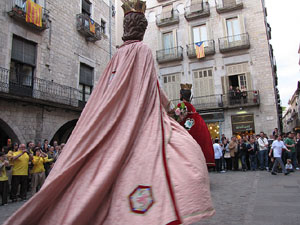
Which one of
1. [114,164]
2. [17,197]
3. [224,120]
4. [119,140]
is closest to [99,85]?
[119,140]

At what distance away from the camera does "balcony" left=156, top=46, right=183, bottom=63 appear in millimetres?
20688

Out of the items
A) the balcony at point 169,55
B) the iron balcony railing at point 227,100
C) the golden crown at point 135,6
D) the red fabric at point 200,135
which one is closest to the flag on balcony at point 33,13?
the red fabric at point 200,135

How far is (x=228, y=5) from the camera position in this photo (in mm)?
19609

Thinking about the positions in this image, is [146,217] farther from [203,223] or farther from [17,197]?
[17,197]

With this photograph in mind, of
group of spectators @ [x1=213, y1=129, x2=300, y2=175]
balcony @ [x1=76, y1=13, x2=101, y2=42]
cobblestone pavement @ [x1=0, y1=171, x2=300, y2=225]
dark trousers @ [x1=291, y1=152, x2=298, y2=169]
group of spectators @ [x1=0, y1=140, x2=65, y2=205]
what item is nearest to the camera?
cobblestone pavement @ [x1=0, y1=171, x2=300, y2=225]

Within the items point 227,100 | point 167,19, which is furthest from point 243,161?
point 167,19

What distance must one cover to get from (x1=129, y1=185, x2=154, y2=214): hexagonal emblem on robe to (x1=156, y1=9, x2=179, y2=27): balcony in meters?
21.3

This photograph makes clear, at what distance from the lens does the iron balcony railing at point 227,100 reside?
18109mm

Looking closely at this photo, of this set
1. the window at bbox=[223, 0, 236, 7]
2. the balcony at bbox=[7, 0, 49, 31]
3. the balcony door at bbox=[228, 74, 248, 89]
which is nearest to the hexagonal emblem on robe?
the balcony at bbox=[7, 0, 49, 31]

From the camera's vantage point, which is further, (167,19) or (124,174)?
(167,19)

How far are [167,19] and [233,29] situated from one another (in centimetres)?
568

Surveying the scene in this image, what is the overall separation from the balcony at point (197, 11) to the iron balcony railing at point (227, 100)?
22.1 ft

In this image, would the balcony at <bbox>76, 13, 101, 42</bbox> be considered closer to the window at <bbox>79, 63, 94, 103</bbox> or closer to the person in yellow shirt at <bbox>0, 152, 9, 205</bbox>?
the window at <bbox>79, 63, 94, 103</bbox>

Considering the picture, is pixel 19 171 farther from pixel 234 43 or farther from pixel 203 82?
pixel 234 43
